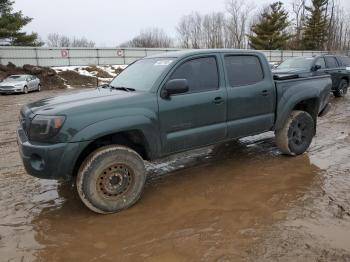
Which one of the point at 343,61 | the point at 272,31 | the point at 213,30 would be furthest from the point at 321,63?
the point at 213,30

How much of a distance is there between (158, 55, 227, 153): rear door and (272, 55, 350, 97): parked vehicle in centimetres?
816

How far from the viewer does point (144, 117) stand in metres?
4.56

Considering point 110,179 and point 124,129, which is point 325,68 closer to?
point 124,129

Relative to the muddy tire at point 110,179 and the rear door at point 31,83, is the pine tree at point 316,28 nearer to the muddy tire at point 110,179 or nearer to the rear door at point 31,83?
the rear door at point 31,83

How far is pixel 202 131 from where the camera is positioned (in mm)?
5117

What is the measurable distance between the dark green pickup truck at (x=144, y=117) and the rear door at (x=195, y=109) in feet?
0.04

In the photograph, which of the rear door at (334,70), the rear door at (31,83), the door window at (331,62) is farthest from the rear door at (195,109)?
the rear door at (31,83)

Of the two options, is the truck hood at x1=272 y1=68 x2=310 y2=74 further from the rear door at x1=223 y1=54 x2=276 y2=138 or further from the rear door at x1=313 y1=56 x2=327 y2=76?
the rear door at x1=223 y1=54 x2=276 y2=138

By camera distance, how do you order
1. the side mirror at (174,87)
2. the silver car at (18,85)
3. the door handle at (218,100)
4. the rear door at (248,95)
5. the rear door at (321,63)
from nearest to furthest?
the side mirror at (174,87) < the door handle at (218,100) < the rear door at (248,95) < the rear door at (321,63) < the silver car at (18,85)

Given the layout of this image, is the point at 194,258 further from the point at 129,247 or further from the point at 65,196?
the point at 65,196

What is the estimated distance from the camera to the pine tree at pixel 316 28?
2191 inches

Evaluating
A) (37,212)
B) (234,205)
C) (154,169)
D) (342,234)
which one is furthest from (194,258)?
(154,169)

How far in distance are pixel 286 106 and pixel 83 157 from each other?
3.41 m

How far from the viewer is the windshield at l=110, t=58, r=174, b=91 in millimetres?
4973
